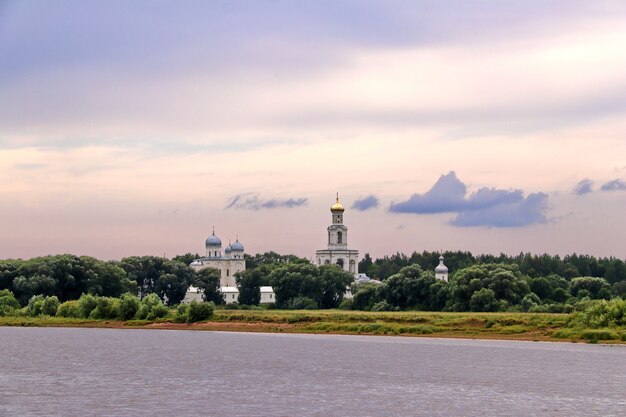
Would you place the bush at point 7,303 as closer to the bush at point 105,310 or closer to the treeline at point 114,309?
the treeline at point 114,309

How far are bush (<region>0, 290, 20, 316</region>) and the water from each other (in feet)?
112

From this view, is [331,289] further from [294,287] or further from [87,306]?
[87,306]

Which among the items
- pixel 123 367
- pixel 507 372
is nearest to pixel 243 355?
pixel 123 367

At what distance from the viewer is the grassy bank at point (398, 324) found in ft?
296

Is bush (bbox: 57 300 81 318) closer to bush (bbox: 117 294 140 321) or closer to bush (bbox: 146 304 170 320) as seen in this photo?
bush (bbox: 117 294 140 321)

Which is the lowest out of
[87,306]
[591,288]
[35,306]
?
[87,306]

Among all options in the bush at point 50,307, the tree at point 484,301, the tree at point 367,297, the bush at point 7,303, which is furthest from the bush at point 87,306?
the tree at point 484,301

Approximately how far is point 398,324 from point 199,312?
70.6ft

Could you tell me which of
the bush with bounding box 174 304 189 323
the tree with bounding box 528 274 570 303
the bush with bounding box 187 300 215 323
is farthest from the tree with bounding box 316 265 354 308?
the bush with bounding box 174 304 189 323

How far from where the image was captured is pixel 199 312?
113812mm

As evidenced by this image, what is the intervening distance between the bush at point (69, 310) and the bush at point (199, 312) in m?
12.5

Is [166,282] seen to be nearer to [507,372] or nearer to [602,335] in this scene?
[602,335]

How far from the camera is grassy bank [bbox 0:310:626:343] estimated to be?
Answer: 90125 mm

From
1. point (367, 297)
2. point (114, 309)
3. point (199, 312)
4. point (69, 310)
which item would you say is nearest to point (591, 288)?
point (367, 297)
